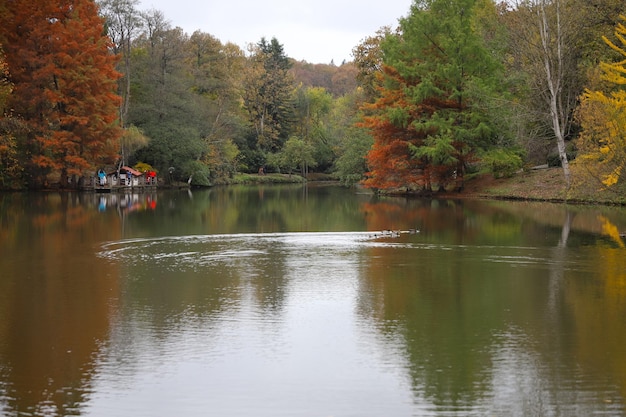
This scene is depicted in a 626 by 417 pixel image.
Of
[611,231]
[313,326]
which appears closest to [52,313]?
[313,326]

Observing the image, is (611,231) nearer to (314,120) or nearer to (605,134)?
(605,134)

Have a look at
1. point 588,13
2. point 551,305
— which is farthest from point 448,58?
point 551,305

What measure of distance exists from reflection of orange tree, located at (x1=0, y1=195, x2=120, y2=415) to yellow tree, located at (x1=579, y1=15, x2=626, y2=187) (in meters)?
20.7

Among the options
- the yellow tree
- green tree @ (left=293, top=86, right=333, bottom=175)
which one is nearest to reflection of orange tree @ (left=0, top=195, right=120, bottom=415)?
the yellow tree

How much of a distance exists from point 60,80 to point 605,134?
3355cm

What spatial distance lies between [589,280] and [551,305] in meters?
2.81

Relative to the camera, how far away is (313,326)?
10.8 metres

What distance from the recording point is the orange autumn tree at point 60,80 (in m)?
48.0

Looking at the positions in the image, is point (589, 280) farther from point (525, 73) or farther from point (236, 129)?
point (236, 129)

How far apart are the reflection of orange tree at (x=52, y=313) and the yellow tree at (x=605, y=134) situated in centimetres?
2071

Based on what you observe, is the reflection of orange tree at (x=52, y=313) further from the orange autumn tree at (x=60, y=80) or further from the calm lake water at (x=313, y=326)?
the orange autumn tree at (x=60, y=80)

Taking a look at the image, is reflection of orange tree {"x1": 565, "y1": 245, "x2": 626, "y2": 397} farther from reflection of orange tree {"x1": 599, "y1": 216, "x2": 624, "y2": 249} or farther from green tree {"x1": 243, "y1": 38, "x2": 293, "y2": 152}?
green tree {"x1": 243, "y1": 38, "x2": 293, "y2": 152}

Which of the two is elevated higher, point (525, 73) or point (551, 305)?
point (525, 73)

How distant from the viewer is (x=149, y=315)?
11.4 m
